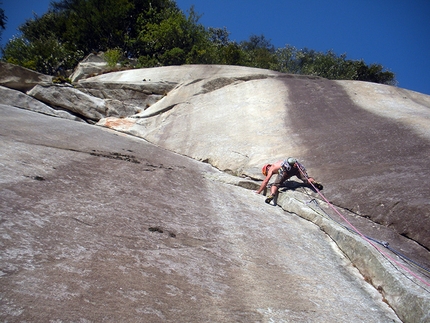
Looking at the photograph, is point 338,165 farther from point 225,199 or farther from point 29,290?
point 29,290

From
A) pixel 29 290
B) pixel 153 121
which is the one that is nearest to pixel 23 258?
pixel 29 290

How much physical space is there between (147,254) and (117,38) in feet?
96.2

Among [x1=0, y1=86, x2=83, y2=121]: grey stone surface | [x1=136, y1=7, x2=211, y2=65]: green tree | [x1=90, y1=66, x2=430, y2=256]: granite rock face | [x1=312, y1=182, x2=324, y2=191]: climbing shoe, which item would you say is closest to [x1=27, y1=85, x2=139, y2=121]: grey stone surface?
[x1=0, y1=86, x2=83, y2=121]: grey stone surface

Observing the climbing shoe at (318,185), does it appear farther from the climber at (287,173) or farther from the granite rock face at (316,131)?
the granite rock face at (316,131)

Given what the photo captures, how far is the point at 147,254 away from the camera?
10.8ft

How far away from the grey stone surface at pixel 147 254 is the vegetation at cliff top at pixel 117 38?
1887 centimetres

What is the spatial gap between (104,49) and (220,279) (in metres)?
29.5

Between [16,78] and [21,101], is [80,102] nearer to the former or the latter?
[21,101]

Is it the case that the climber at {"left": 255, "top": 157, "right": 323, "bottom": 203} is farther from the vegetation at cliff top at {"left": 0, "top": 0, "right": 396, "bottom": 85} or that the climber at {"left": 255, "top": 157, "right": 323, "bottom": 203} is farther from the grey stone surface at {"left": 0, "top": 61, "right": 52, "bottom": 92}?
the vegetation at cliff top at {"left": 0, "top": 0, "right": 396, "bottom": 85}

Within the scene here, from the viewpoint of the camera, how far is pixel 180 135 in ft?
39.1

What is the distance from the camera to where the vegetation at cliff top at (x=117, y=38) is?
24609mm

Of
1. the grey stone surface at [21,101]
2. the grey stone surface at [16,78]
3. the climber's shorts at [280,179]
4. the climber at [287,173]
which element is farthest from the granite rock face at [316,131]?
the grey stone surface at [16,78]

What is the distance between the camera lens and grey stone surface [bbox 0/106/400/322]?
2.49m

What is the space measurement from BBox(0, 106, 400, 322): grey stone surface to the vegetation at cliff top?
61.9 ft
